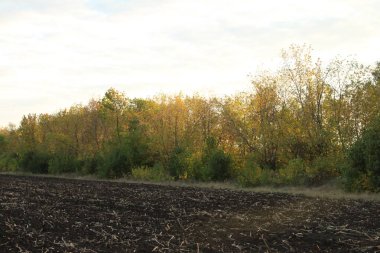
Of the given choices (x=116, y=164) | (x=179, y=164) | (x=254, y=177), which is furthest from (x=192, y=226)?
(x=116, y=164)

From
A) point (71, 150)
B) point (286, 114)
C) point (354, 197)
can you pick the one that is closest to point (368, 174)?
point (354, 197)

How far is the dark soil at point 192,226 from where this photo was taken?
35.0 ft

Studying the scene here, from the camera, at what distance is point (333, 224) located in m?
13.5

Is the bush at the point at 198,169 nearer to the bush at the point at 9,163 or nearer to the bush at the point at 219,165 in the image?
the bush at the point at 219,165

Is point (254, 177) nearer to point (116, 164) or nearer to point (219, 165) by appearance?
point (219, 165)

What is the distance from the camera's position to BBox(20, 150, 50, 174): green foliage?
62.0m

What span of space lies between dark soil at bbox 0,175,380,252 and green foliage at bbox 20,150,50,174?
4273 centimetres

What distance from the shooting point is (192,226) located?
45.4ft

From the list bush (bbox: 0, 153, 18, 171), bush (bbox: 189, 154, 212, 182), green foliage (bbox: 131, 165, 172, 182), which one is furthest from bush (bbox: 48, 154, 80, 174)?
bush (bbox: 189, 154, 212, 182)

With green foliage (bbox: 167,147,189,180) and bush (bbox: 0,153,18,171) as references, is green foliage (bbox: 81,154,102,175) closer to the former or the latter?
green foliage (bbox: 167,147,189,180)

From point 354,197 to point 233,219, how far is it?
1030 centimetres

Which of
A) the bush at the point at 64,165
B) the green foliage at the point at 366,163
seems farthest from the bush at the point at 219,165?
the bush at the point at 64,165

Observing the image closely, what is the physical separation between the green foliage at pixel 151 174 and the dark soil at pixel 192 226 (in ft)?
64.5

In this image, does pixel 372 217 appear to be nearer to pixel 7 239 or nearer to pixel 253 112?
pixel 7 239
